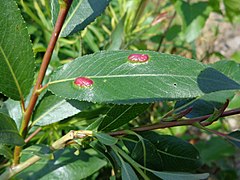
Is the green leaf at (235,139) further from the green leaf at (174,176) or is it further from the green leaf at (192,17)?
the green leaf at (192,17)

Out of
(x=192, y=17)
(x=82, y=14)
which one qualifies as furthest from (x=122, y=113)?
(x=192, y=17)

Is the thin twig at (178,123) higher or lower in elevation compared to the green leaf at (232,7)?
higher

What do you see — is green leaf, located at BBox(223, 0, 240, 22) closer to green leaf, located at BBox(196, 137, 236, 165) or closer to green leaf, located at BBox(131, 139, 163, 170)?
green leaf, located at BBox(196, 137, 236, 165)

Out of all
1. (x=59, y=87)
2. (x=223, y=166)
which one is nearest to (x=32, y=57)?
(x=59, y=87)

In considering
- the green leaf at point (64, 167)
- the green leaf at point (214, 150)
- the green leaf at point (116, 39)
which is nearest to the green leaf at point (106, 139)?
the green leaf at point (64, 167)

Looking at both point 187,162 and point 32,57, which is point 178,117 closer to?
point 187,162

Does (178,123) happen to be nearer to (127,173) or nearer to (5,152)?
(127,173)
